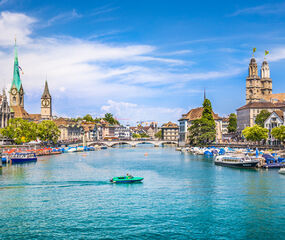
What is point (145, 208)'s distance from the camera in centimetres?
3825

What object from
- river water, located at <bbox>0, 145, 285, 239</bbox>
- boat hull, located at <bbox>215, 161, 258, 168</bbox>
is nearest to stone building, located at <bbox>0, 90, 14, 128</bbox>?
river water, located at <bbox>0, 145, 285, 239</bbox>

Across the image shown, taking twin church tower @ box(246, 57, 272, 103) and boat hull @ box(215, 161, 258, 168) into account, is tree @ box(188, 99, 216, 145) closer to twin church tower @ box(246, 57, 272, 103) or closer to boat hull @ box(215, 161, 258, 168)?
boat hull @ box(215, 161, 258, 168)

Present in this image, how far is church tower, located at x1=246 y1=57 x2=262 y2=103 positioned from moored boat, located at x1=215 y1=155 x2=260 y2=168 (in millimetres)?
120301

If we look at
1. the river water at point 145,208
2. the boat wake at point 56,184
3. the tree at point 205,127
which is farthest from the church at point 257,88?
the boat wake at point 56,184

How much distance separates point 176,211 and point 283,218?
9944 mm

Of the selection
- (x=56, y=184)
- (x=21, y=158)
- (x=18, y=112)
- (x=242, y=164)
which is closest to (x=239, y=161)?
(x=242, y=164)

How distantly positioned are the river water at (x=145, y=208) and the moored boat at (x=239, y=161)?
32.7 ft

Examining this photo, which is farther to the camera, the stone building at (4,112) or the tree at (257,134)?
the stone building at (4,112)

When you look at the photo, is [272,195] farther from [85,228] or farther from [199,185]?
[85,228]

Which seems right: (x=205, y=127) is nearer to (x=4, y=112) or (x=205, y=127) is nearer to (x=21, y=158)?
(x=21, y=158)

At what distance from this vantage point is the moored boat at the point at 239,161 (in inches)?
2729

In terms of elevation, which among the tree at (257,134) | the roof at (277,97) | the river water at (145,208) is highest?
the roof at (277,97)

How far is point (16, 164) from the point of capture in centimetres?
8031

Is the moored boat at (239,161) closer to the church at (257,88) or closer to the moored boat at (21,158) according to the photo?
the moored boat at (21,158)
